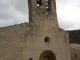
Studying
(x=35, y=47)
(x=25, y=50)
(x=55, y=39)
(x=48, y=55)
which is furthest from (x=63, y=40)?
(x=25, y=50)

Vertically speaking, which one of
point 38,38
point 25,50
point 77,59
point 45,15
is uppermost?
point 45,15

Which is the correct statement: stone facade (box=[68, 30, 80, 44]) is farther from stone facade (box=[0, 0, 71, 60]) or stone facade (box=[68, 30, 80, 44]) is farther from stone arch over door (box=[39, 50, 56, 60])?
stone arch over door (box=[39, 50, 56, 60])

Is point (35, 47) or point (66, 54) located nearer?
point (35, 47)

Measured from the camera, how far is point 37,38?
14781 millimetres

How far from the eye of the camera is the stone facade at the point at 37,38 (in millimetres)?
13250

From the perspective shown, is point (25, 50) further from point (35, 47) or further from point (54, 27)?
point (54, 27)

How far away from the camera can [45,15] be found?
15758mm

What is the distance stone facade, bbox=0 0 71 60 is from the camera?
43.5 feet

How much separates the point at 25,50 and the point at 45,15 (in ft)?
13.1

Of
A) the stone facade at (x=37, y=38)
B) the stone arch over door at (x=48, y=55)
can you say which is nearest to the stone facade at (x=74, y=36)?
the stone facade at (x=37, y=38)

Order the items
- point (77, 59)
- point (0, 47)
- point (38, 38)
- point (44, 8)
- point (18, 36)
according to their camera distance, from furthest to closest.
Answer: point (77, 59) < point (44, 8) < point (38, 38) < point (18, 36) < point (0, 47)

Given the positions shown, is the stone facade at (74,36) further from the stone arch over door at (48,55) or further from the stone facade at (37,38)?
the stone arch over door at (48,55)

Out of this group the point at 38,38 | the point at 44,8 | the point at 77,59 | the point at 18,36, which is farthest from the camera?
the point at 77,59

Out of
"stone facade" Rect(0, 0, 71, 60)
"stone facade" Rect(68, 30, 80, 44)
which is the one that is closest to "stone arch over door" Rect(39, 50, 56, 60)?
"stone facade" Rect(0, 0, 71, 60)
